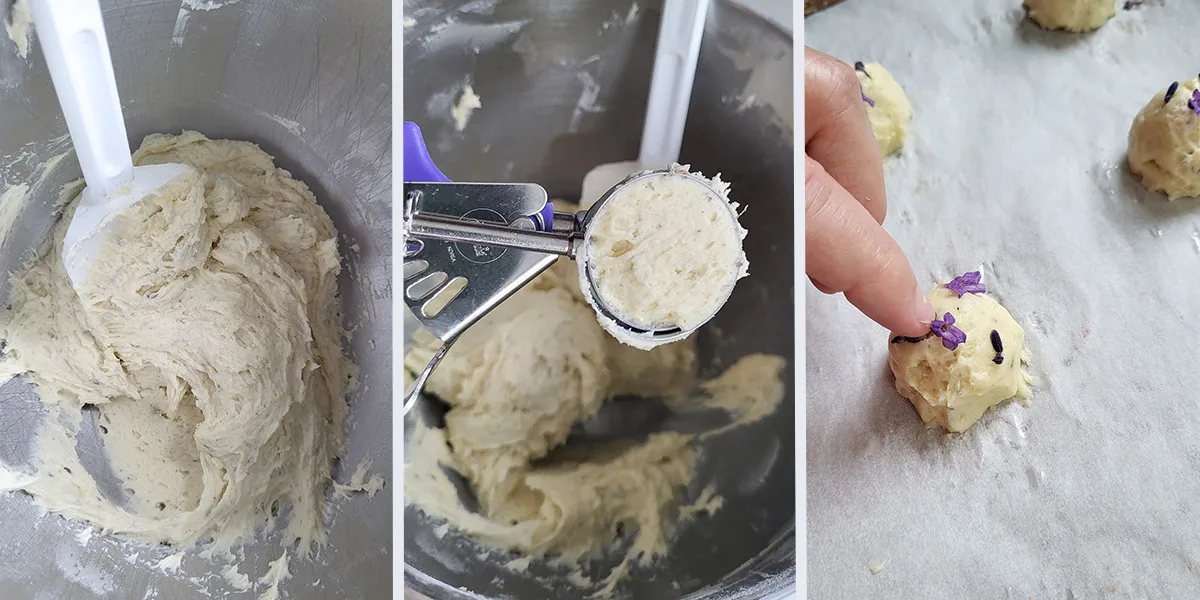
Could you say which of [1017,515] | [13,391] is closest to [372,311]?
[13,391]

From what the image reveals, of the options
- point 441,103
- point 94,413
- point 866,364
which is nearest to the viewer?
point 441,103

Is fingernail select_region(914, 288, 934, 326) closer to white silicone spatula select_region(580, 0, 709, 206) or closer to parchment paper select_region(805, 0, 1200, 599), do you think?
parchment paper select_region(805, 0, 1200, 599)

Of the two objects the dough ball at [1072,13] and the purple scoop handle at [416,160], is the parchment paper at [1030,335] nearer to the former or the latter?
the dough ball at [1072,13]

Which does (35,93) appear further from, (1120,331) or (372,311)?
(1120,331)

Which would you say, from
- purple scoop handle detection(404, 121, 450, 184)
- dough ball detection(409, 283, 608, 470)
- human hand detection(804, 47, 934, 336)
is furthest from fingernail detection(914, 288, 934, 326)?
purple scoop handle detection(404, 121, 450, 184)

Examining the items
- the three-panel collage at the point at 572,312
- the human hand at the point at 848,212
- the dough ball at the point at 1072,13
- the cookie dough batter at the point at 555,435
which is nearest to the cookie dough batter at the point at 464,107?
the three-panel collage at the point at 572,312

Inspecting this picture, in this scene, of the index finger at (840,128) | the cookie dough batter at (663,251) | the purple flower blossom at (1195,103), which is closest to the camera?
the cookie dough batter at (663,251)
